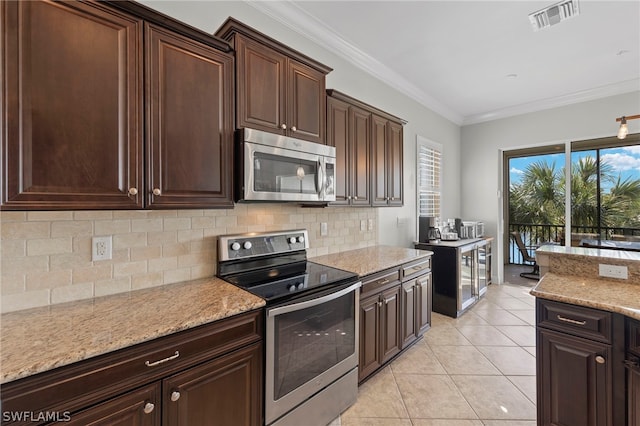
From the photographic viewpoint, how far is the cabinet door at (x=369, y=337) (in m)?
2.13

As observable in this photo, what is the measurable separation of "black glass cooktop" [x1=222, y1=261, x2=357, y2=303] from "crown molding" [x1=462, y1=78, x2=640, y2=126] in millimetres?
4681

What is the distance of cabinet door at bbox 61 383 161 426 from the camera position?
0.99 meters

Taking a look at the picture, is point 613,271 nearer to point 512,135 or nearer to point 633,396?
point 633,396

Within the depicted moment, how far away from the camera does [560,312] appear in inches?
60.1

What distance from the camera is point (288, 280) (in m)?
1.82

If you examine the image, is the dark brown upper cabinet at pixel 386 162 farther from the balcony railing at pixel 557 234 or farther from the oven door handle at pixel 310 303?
the balcony railing at pixel 557 234

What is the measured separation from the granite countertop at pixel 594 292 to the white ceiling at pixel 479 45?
7.41 ft

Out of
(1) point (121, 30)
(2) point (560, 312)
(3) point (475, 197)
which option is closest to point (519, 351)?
(2) point (560, 312)

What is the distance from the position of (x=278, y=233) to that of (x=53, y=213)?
51.4 inches

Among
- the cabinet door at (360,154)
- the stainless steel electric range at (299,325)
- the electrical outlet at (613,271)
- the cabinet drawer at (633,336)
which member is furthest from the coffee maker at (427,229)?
the cabinet drawer at (633,336)

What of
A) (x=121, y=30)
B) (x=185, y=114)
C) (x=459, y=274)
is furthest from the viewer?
(x=459, y=274)

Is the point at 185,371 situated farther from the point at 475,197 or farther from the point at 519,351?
the point at 475,197

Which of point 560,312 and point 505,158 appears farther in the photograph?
point 505,158

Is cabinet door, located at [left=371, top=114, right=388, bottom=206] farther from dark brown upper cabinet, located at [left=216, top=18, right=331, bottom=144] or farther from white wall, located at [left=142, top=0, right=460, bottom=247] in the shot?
dark brown upper cabinet, located at [left=216, top=18, right=331, bottom=144]
